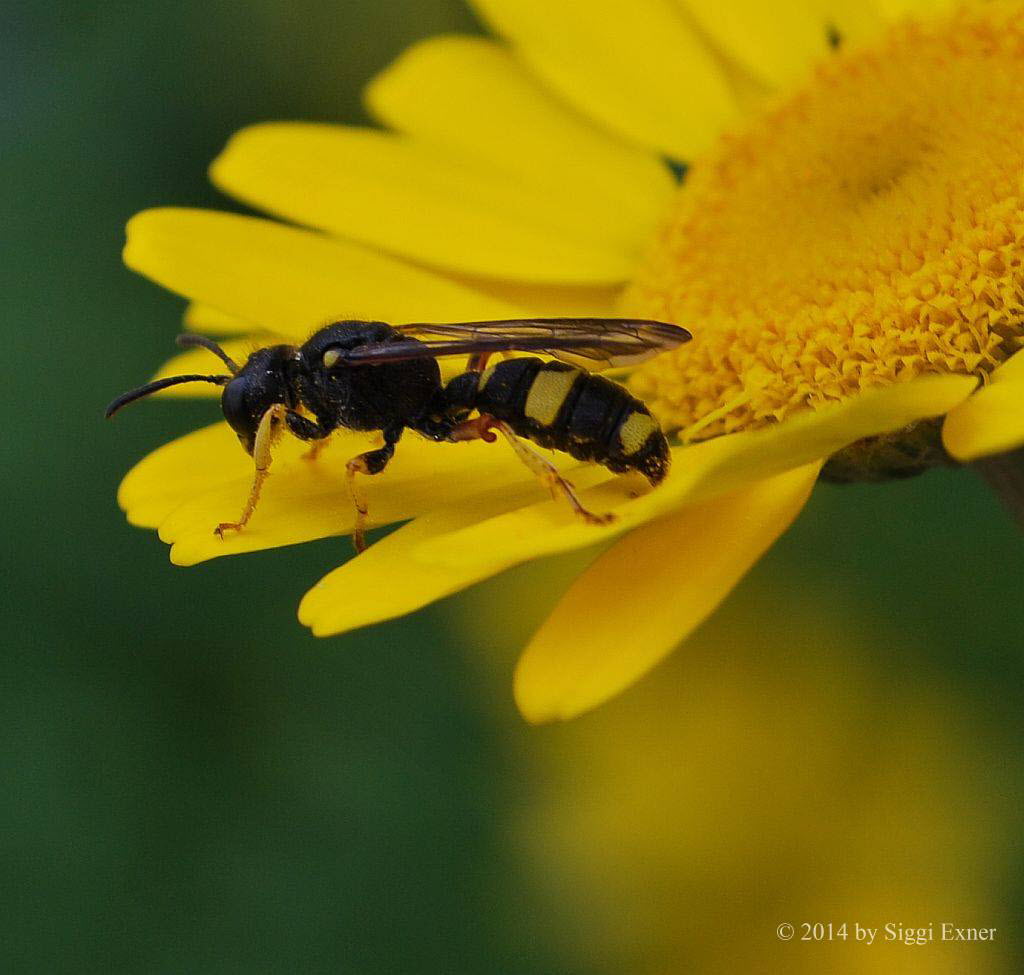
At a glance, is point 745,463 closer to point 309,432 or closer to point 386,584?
point 386,584

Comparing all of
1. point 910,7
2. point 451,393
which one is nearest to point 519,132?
point 910,7

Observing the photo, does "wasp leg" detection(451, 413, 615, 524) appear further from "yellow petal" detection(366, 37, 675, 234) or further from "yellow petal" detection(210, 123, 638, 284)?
"yellow petal" detection(366, 37, 675, 234)

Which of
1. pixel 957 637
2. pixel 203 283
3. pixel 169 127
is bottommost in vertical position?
pixel 957 637

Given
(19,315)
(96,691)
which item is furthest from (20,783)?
(19,315)

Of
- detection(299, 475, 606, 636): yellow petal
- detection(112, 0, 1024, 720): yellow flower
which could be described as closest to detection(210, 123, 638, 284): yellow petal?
detection(112, 0, 1024, 720): yellow flower

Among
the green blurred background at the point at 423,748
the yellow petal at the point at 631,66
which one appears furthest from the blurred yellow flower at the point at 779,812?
the yellow petal at the point at 631,66

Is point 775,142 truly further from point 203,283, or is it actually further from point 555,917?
point 555,917

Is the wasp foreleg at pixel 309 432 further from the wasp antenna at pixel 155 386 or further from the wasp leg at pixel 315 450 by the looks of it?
the wasp antenna at pixel 155 386
